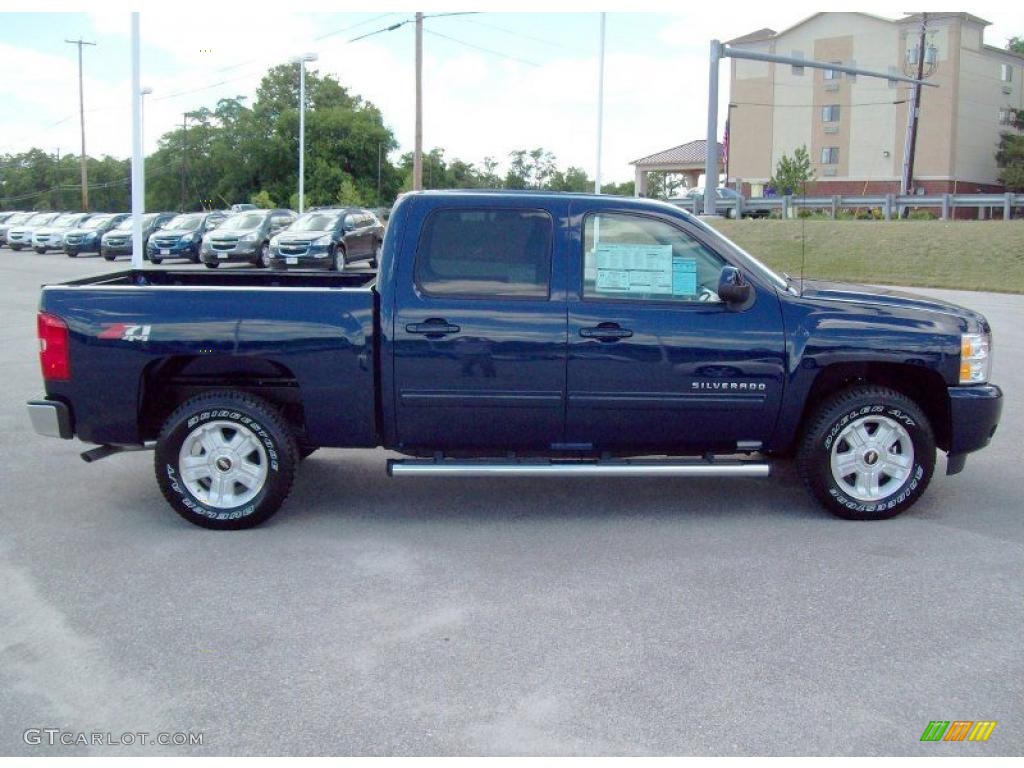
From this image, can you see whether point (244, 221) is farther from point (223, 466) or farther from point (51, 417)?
point (223, 466)

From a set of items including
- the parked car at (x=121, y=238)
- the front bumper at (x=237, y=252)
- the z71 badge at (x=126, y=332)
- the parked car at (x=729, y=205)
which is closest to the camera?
the z71 badge at (x=126, y=332)

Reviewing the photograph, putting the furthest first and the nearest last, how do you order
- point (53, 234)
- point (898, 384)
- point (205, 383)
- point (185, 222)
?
point (53, 234) → point (185, 222) → point (898, 384) → point (205, 383)

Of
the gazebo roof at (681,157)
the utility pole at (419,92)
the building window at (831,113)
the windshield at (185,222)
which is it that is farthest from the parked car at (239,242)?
the building window at (831,113)

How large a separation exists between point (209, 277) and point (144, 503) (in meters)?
1.72

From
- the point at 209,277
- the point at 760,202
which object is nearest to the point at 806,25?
the point at 760,202

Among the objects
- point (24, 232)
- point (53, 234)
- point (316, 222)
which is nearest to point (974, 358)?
point (316, 222)

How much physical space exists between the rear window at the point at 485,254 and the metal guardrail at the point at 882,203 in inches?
1296

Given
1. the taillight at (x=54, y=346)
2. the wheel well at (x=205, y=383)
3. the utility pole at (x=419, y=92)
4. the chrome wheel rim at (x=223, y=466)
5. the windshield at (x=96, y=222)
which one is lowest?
the chrome wheel rim at (x=223, y=466)

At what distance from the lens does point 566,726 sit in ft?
13.2

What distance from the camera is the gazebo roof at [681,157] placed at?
7025 cm

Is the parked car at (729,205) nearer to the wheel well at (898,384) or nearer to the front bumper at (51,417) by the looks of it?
the wheel well at (898,384)

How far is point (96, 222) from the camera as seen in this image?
41875mm

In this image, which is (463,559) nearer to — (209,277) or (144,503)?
(144,503)

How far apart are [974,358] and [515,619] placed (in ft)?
11.1
